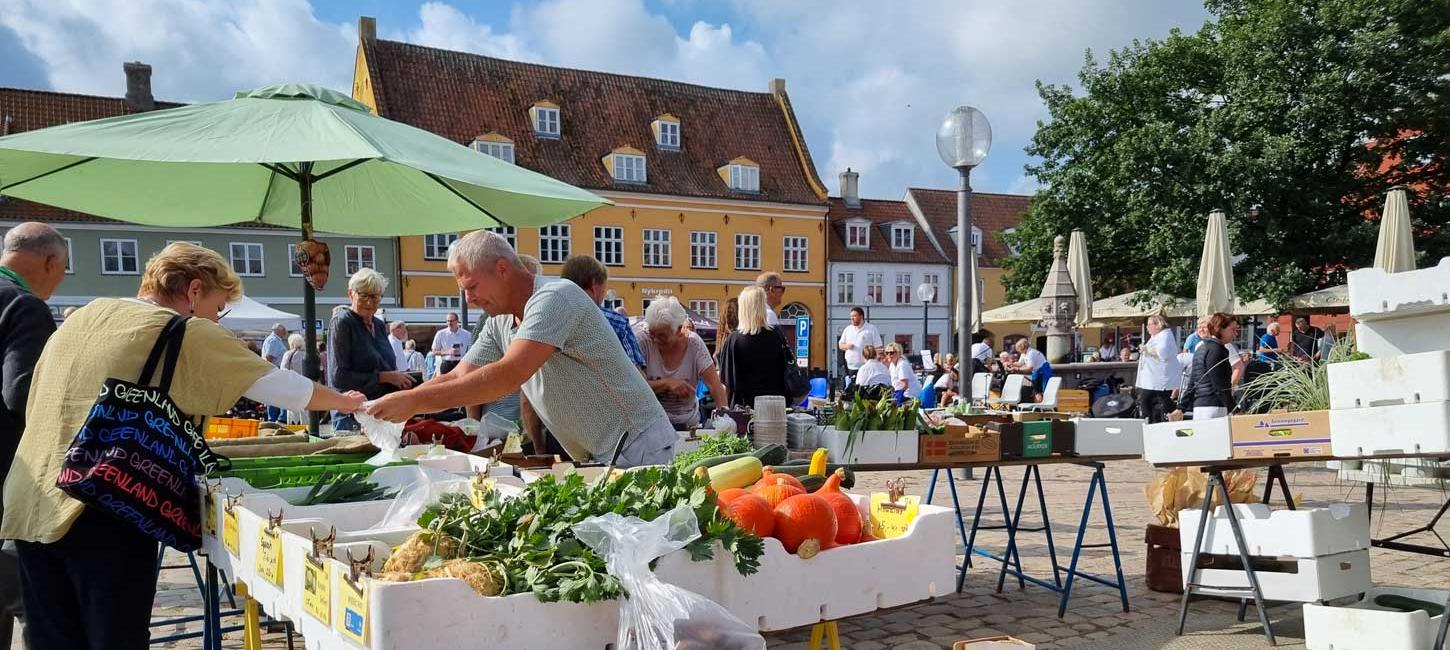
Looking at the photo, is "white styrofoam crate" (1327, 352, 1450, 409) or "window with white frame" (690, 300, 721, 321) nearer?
"white styrofoam crate" (1327, 352, 1450, 409)

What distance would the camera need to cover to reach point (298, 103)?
4.86m

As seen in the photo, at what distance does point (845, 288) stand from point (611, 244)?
1087cm

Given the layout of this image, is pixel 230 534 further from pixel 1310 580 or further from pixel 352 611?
pixel 1310 580

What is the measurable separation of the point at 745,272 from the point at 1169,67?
55.6ft

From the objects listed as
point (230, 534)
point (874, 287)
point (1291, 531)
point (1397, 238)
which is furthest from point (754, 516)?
point (874, 287)

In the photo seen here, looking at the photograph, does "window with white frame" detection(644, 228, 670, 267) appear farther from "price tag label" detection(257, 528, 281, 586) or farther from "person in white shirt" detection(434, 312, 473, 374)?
"price tag label" detection(257, 528, 281, 586)

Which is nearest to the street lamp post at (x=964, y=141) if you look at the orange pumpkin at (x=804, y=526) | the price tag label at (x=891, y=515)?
the price tag label at (x=891, y=515)

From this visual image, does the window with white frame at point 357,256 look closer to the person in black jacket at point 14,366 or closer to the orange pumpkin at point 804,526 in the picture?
the person in black jacket at point 14,366

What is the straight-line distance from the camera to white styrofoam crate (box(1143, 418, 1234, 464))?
4.15 m

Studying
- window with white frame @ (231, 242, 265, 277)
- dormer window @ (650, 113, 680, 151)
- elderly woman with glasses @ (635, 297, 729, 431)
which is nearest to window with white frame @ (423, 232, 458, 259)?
window with white frame @ (231, 242, 265, 277)

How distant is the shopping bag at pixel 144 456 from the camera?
8.45 ft

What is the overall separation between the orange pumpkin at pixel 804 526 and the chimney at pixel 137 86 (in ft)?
117

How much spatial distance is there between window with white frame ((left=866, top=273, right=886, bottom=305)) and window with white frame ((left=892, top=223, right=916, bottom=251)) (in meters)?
2.08

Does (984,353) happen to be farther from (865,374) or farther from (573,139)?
(573,139)
